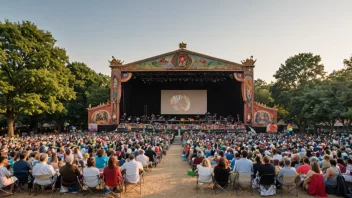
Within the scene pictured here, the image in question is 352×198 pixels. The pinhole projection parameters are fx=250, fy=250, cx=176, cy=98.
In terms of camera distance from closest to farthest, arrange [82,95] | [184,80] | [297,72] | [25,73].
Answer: [25,73]
[184,80]
[82,95]
[297,72]

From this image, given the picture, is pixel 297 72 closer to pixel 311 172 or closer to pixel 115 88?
pixel 115 88

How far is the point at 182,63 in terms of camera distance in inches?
1137

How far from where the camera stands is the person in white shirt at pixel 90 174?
6.00m

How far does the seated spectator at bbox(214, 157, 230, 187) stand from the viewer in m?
6.36

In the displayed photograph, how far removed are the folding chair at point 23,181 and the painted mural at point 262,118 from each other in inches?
1003

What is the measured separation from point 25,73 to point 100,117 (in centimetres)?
1039

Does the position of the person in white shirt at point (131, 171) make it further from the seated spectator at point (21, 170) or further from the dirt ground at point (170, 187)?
the seated spectator at point (21, 170)

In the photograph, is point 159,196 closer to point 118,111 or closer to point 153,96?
point 118,111

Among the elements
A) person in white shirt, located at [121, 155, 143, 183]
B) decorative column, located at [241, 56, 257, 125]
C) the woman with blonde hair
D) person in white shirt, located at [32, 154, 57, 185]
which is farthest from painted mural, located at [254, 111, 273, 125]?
person in white shirt, located at [32, 154, 57, 185]

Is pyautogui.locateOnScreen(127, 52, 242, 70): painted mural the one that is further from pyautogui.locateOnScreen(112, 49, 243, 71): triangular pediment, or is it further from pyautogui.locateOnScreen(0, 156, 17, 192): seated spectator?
pyautogui.locateOnScreen(0, 156, 17, 192): seated spectator

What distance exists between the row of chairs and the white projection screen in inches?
1000

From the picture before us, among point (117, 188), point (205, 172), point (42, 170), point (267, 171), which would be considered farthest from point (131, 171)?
point (267, 171)

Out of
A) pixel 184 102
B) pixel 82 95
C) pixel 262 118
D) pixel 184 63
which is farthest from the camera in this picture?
pixel 82 95

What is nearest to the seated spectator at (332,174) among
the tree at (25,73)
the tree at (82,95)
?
the tree at (25,73)
